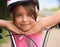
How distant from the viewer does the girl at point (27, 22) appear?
3.06ft

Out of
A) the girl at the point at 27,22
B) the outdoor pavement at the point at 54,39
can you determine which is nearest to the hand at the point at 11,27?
the girl at the point at 27,22

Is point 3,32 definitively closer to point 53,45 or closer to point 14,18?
point 14,18

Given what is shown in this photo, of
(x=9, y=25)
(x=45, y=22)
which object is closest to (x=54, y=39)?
(x=45, y=22)

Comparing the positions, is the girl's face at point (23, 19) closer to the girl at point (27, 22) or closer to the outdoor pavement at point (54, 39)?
the girl at point (27, 22)

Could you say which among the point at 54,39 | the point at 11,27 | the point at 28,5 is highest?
the point at 28,5

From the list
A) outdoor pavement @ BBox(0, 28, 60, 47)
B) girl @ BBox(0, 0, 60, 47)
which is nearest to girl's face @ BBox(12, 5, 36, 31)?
girl @ BBox(0, 0, 60, 47)

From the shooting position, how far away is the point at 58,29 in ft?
3.32

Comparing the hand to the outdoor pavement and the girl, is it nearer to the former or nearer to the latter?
the girl

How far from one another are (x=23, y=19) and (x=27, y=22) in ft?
0.08

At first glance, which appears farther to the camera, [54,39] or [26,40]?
[54,39]

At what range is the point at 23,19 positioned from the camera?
3.07 ft

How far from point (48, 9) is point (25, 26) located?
0.59 ft

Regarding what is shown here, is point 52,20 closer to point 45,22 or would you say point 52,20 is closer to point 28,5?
point 45,22

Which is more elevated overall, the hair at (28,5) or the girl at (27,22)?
the hair at (28,5)
